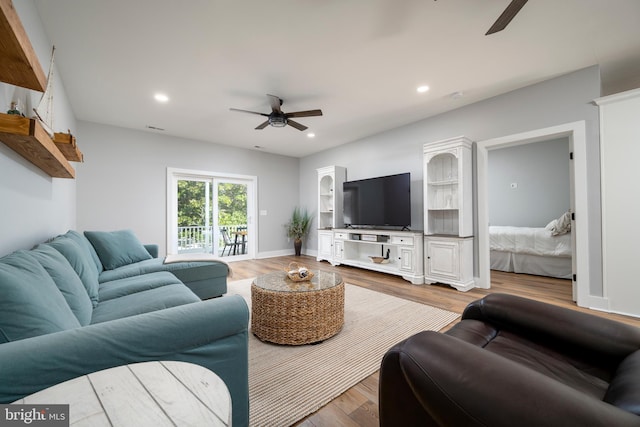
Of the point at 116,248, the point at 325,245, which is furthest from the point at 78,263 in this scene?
the point at 325,245

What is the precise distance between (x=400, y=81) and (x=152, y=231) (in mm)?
4937

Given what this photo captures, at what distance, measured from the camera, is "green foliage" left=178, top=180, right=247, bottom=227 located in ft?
17.5

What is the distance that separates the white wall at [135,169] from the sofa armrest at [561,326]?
5.35m

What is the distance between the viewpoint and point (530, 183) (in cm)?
568

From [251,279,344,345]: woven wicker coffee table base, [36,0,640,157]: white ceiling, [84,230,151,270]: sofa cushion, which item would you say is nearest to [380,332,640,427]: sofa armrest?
[251,279,344,345]: woven wicker coffee table base

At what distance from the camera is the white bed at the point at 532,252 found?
4043 millimetres

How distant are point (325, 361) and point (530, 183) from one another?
6317 mm

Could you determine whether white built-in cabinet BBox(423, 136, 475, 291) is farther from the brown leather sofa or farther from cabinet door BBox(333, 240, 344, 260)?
the brown leather sofa

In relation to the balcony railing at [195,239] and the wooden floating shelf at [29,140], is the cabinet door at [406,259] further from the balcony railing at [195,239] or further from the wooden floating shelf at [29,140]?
the wooden floating shelf at [29,140]

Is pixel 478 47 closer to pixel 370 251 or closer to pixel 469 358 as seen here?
pixel 469 358

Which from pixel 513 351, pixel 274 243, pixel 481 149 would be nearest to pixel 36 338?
pixel 513 351

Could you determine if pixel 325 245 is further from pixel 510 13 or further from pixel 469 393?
pixel 469 393

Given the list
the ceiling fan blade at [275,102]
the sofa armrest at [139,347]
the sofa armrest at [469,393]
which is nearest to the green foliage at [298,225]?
the ceiling fan blade at [275,102]

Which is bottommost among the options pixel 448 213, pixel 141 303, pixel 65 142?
pixel 141 303
